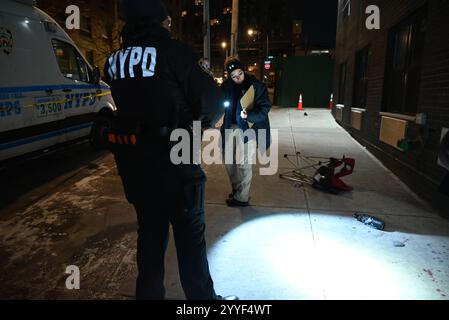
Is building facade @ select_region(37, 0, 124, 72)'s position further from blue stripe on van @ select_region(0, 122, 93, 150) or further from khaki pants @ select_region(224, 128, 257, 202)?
khaki pants @ select_region(224, 128, 257, 202)

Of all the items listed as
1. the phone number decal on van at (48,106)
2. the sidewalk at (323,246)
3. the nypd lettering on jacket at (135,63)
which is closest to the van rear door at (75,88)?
the phone number decal on van at (48,106)

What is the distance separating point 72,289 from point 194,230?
47.6 inches

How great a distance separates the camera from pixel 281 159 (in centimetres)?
631

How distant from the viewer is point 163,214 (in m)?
1.86

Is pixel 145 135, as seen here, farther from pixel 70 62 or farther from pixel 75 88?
pixel 70 62

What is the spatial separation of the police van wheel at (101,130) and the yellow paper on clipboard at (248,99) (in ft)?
6.49

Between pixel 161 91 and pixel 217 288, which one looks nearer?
pixel 161 91

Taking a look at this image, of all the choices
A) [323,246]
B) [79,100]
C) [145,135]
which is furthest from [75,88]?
[323,246]

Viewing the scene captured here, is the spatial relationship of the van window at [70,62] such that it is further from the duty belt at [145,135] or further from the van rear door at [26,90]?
the duty belt at [145,135]

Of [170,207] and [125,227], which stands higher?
[170,207]

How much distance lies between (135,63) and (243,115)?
2.02 m

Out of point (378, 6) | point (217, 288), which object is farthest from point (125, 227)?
point (378, 6)

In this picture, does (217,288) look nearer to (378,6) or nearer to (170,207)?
(170,207)

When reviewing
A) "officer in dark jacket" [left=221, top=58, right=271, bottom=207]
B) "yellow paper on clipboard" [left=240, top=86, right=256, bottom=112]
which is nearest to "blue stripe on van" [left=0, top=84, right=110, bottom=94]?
"officer in dark jacket" [left=221, top=58, right=271, bottom=207]
